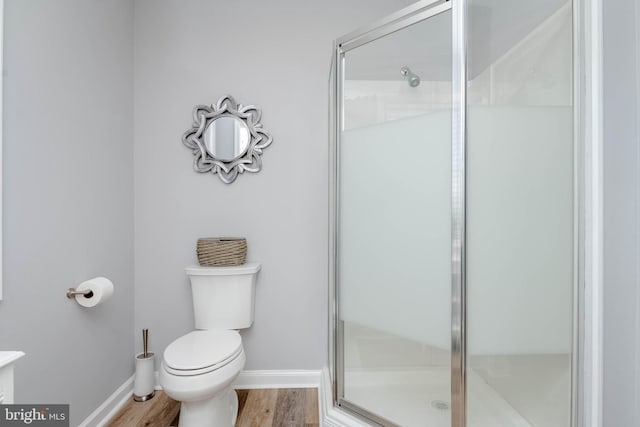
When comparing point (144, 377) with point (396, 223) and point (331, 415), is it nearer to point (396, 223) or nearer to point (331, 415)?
point (331, 415)

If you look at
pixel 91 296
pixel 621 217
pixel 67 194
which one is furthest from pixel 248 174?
pixel 621 217

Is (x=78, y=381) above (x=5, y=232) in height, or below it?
below

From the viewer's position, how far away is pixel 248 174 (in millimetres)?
2035

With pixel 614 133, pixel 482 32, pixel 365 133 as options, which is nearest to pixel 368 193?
pixel 365 133

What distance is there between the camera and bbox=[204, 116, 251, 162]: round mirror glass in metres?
2.02

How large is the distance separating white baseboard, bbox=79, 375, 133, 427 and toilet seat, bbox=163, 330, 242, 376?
0.54 m

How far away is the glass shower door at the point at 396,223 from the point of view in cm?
124

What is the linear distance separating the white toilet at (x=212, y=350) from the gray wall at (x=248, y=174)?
194 mm

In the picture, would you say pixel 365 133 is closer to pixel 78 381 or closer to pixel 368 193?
pixel 368 193

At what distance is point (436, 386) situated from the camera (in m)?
1.46

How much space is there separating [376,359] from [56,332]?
54.9 inches

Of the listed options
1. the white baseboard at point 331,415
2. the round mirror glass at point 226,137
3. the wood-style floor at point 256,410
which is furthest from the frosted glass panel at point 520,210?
the round mirror glass at point 226,137

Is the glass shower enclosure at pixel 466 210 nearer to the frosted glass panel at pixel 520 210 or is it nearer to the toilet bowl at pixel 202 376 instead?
the frosted glass panel at pixel 520 210

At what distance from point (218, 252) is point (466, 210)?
4.28 feet
